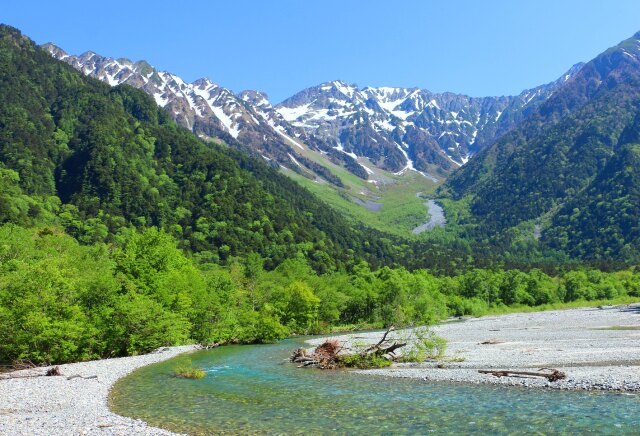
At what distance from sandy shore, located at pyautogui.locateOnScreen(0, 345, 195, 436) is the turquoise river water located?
1.40 metres

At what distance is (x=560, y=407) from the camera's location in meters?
24.0

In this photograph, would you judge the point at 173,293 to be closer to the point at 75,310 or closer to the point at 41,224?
the point at 75,310

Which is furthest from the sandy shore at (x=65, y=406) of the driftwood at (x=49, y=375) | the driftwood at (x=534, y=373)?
the driftwood at (x=534, y=373)

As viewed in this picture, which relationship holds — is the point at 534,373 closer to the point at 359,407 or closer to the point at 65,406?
the point at 359,407

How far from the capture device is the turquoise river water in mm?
21500

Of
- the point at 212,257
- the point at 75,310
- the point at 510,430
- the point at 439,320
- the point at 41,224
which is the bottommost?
the point at 439,320

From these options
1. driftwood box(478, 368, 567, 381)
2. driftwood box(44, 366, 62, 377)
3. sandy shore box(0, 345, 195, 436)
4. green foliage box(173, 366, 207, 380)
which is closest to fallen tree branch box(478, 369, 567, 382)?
driftwood box(478, 368, 567, 381)

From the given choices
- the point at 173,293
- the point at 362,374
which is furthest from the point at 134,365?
the point at 362,374

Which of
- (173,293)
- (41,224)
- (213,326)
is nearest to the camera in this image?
(173,293)

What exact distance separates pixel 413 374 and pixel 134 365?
88.3ft

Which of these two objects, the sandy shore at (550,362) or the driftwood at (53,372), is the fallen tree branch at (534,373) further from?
the driftwood at (53,372)

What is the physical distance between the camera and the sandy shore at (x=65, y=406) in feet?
70.3

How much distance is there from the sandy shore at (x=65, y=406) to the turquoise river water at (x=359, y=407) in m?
1.40

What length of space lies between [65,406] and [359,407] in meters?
16.8
